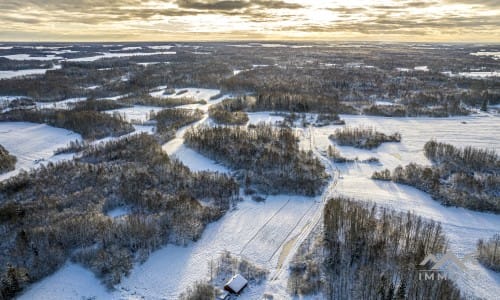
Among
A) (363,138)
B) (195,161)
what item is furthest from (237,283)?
→ (363,138)

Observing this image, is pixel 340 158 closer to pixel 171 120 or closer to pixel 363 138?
pixel 363 138

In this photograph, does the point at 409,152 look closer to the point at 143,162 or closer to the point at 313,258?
the point at 313,258

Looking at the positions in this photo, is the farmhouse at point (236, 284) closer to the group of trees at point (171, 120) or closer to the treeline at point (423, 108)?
the group of trees at point (171, 120)

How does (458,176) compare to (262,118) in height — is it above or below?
below

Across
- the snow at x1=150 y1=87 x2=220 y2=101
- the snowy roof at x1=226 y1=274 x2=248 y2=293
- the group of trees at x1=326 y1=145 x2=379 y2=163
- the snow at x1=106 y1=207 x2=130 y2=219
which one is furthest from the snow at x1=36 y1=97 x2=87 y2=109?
the snowy roof at x1=226 y1=274 x2=248 y2=293

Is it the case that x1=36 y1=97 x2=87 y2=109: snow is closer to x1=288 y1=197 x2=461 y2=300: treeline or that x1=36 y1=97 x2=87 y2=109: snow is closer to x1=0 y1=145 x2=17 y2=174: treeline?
x1=0 y1=145 x2=17 y2=174: treeline

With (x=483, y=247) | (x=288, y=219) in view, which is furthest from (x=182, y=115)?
(x=483, y=247)
